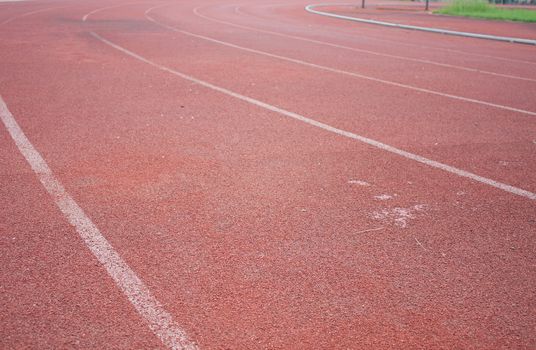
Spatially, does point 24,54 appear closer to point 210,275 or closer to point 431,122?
point 431,122

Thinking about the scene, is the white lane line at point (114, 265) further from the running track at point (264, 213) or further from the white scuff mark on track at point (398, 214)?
the white scuff mark on track at point (398, 214)

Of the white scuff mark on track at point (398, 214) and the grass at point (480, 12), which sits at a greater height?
the white scuff mark on track at point (398, 214)

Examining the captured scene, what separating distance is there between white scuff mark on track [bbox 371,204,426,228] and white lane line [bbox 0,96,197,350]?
2.04 metres

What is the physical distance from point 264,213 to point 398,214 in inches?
43.8

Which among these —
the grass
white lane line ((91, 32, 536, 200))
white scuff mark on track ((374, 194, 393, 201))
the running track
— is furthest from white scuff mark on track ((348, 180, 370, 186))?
the grass

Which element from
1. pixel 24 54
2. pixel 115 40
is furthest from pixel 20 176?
pixel 115 40

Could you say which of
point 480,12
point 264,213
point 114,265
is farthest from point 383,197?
point 480,12

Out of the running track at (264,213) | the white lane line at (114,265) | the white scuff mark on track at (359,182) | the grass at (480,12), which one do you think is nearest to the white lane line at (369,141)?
the running track at (264,213)

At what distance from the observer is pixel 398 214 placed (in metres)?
4.79

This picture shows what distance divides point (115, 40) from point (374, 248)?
1278 cm

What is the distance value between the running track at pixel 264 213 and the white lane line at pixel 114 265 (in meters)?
0.02

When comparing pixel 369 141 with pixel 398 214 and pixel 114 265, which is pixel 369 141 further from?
pixel 114 265

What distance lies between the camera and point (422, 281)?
12.4 ft

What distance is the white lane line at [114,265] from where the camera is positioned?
321 cm
